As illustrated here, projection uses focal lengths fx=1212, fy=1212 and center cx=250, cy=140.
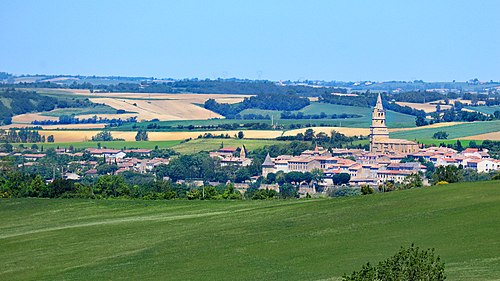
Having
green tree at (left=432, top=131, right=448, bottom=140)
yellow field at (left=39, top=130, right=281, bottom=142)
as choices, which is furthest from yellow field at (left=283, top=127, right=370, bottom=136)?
green tree at (left=432, top=131, right=448, bottom=140)

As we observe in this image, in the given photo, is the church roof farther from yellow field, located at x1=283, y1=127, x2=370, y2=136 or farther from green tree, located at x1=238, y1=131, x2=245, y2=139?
yellow field, located at x1=283, y1=127, x2=370, y2=136

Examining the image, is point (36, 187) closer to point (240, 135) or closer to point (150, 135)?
point (240, 135)

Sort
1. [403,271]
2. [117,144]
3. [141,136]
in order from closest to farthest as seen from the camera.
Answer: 1. [403,271]
2. [117,144]
3. [141,136]

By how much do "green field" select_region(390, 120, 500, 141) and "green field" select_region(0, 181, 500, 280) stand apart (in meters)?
91.9

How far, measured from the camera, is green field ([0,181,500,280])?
44.2 meters

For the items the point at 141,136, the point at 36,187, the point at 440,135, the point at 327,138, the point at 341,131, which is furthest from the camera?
the point at 341,131

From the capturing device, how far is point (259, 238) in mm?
51469

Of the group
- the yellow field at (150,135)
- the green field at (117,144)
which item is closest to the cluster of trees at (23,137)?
the yellow field at (150,135)

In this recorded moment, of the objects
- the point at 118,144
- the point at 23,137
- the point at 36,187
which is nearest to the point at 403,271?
the point at 36,187

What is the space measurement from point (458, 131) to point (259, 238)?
370 ft

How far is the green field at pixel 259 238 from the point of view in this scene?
145 feet

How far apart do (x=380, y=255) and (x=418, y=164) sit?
80143 mm

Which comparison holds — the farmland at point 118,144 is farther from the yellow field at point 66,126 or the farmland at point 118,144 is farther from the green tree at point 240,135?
the yellow field at point 66,126

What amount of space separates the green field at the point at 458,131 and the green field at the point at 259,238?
91.9 m
